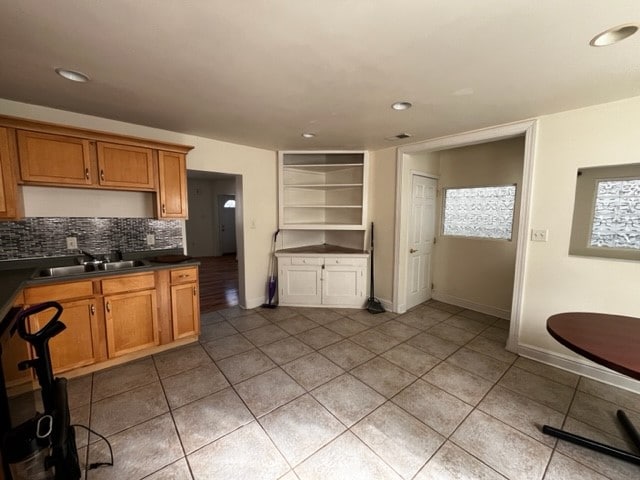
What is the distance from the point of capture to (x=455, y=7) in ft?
3.95

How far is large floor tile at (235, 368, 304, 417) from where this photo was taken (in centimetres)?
201

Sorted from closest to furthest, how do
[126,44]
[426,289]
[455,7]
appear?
[455,7], [126,44], [426,289]

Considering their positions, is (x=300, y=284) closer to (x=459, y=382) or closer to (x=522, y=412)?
(x=459, y=382)

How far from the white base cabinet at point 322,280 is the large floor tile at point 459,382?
65.0 inches

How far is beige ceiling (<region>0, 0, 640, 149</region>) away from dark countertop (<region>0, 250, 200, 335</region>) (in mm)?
1402

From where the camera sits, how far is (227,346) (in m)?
2.88

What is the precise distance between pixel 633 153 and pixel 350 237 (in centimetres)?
316

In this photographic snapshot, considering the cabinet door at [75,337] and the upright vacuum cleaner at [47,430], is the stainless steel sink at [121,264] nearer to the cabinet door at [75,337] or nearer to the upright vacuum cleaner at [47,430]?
the cabinet door at [75,337]

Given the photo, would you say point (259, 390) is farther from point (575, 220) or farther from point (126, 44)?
point (575, 220)

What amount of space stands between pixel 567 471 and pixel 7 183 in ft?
14.1

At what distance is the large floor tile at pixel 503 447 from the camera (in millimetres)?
1527

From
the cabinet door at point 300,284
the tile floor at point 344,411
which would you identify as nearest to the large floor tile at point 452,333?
the tile floor at point 344,411

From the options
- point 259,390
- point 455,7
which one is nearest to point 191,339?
point 259,390

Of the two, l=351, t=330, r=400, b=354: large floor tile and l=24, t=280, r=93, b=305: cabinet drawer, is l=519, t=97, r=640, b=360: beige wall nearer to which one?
l=351, t=330, r=400, b=354: large floor tile
